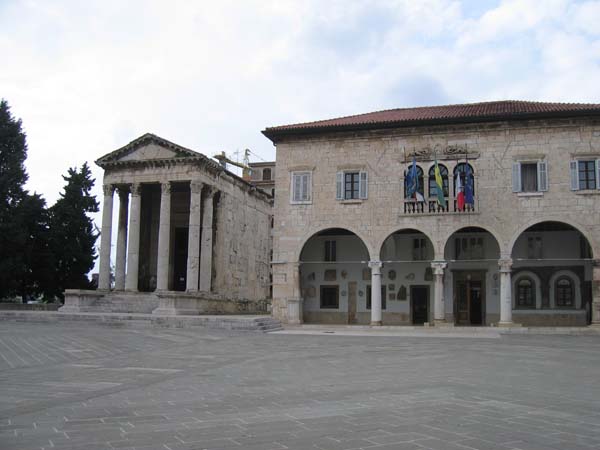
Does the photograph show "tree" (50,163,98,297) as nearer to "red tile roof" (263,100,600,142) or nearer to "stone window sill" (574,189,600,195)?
"red tile roof" (263,100,600,142)

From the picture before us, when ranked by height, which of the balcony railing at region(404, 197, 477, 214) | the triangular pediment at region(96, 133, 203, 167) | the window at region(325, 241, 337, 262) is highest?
the triangular pediment at region(96, 133, 203, 167)

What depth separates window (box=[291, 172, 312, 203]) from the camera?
29.8 meters

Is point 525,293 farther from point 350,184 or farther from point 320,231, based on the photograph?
point 320,231

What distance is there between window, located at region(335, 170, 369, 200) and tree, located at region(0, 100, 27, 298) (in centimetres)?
2224

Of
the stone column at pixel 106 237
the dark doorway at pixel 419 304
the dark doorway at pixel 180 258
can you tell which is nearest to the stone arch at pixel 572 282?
the dark doorway at pixel 419 304

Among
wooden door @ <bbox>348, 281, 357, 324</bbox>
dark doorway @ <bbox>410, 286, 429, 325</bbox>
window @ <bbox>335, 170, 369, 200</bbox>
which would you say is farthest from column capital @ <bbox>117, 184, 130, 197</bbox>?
dark doorway @ <bbox>410, 286, 429, 325</bbox>

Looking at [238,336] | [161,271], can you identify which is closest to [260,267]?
[161,271]

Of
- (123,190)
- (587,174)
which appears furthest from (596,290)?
(123,190)

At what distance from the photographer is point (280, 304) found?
29.6m

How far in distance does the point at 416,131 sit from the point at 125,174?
18.2 metres

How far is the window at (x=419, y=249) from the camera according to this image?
3095 centimetres

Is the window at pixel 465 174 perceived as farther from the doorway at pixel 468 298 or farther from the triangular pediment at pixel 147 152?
the triangular pediment at pixel 147 152

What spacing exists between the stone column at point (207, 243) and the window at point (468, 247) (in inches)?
588

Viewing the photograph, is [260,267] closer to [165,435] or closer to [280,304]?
[280,304]
